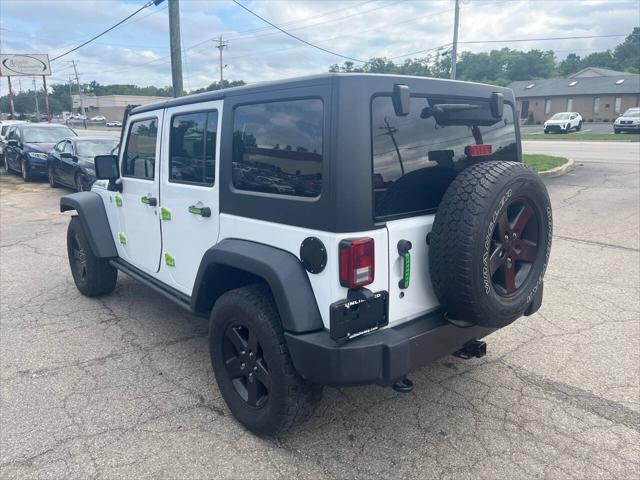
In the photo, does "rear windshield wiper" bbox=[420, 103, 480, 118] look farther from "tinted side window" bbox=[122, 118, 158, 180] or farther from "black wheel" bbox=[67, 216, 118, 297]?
"black wheel" bbox=[67, 216, 118, 297]

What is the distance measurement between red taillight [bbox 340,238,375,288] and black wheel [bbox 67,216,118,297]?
3405 millimetres

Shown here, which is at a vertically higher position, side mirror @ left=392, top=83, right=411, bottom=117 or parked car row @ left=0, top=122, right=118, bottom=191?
side mirror @ left=392, top=83, right=411, bottom=117

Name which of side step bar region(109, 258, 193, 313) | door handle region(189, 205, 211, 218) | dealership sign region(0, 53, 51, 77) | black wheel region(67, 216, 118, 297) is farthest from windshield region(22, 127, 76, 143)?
dealership sign region(0, 53, 51, 77)

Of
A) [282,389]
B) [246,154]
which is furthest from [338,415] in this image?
[246,154]

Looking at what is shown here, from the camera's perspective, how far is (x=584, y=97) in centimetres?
5803

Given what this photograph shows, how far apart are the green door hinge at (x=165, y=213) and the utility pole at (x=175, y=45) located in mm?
10895

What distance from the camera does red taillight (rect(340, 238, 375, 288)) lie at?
2289 mm

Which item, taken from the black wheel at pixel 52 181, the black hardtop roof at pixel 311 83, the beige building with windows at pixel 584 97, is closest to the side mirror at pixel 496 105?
the black hardtop roof at pixel 311 83

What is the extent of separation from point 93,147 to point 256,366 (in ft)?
35.9

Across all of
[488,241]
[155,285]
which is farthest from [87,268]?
[488,241]

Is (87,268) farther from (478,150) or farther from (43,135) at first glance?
(43,135)

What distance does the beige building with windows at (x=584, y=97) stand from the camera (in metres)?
55.8

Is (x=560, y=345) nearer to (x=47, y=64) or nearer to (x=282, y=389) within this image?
(x=282, y=389)

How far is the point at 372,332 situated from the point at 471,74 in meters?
84.8
